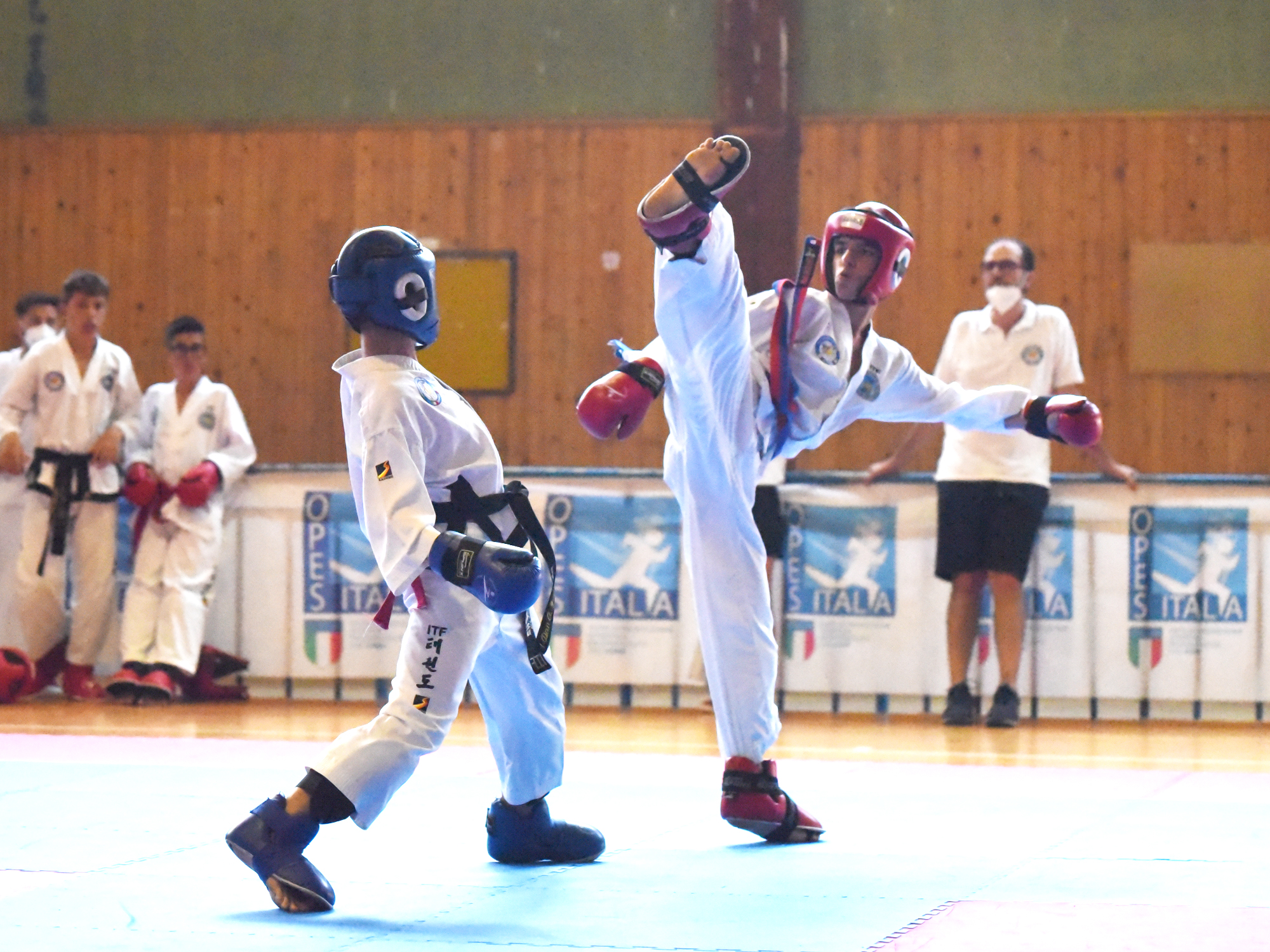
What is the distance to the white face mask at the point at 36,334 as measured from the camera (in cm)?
961

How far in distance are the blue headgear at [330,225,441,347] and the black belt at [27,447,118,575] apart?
17.4ft

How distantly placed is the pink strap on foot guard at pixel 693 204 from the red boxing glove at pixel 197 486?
533 centimetres

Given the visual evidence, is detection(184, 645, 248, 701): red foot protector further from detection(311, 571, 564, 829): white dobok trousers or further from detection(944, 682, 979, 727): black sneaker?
detection(311, 571, 564, 829): white dobok trousers

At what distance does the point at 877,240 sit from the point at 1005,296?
3524mm

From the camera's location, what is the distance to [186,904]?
12.3ft

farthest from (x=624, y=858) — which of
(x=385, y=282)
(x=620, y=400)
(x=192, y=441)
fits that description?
(x=192, y=441)

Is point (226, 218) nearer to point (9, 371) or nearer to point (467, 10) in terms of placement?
point (467, 10)

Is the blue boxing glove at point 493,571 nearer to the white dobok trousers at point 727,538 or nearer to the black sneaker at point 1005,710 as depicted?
the white dobok trousers at point 727,538

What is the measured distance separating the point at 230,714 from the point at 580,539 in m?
1.99

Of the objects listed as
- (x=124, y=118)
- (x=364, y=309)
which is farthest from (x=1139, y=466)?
(x=364, y=309)

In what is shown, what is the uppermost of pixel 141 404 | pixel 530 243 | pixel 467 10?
pixel 467 10

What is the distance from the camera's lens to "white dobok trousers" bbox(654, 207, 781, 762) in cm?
465

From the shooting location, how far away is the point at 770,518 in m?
8.50

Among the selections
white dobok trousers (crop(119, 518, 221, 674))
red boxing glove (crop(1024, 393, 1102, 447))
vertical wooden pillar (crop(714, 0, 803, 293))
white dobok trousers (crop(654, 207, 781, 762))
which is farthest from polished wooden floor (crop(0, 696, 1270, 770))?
vertical wooden pillar (crop(714, 0, 803, 293))
